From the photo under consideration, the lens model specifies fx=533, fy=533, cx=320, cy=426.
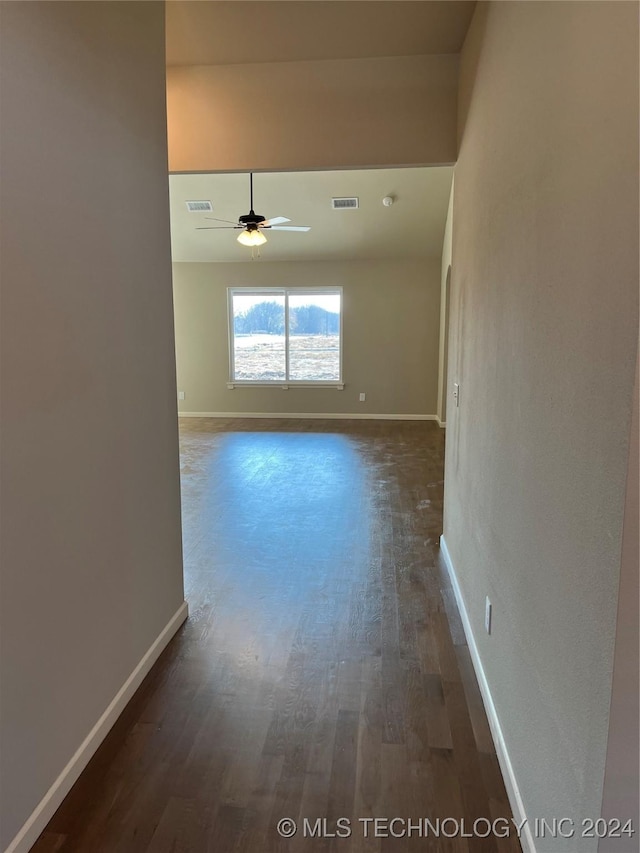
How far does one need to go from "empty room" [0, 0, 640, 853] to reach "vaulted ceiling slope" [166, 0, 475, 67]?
2 centimetres

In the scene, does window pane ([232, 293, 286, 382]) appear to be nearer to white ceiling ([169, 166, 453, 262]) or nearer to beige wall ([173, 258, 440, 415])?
beige wall ([173, 258, 440, 415])

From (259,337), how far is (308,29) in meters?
6.77

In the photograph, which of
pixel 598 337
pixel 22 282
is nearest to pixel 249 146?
pixel 22 282

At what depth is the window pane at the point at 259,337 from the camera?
920cm

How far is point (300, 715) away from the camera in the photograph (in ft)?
6.41

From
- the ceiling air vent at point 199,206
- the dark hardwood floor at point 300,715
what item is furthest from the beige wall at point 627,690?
the ceiling air vent at point 199,206

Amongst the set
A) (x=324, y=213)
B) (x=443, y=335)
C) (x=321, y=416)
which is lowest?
(x=321, y=416)

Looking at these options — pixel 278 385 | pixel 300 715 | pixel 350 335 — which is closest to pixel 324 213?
pixel 350 335

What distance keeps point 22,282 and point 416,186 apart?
612 centimetres

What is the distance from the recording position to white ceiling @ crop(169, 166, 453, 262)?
6.42m

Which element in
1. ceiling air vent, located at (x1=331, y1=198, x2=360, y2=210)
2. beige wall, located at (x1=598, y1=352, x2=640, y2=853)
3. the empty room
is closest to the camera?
beige wall, located at (x1=598, y1=352, x2=640, y2=853)

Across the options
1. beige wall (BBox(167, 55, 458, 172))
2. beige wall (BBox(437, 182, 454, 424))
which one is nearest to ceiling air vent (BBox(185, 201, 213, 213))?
beige wall (BBox(437, 182, 454, 424))

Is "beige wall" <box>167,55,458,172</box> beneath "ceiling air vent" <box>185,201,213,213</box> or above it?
beneath

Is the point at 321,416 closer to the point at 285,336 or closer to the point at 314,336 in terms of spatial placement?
the point at 314,336
